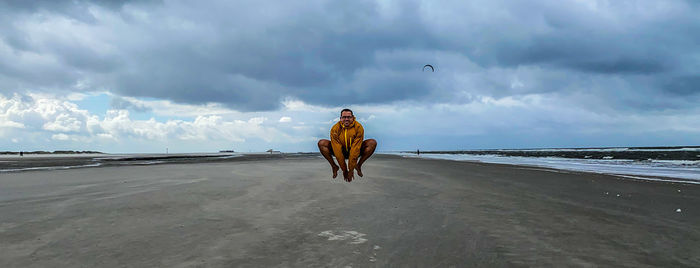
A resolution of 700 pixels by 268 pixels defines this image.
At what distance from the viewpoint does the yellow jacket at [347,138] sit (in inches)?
295

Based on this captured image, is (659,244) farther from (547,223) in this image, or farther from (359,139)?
(359,139)

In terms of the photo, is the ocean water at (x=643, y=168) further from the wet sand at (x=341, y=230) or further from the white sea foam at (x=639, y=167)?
the wet sand at (x=341, y=230)

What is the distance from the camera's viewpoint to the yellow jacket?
7.50m

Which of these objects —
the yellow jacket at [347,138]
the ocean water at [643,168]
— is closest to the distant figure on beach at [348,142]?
the yellow jacket at [347,138]

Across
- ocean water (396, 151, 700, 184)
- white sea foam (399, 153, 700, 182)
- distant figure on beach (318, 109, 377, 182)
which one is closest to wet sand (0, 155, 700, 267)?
distant figure on beach (318, 109, 377, 182)

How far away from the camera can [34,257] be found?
458 centimetres

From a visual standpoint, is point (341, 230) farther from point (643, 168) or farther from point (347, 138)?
point (643, 168)

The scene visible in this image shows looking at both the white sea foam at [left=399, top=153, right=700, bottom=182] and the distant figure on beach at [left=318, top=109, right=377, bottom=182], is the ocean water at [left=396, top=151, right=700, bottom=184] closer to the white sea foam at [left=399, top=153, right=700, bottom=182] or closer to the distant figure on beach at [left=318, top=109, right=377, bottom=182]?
the white sea foam at [left=399, top=153, right=700, bottom=182]

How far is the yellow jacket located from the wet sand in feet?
4.10

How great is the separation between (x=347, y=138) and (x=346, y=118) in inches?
16.3

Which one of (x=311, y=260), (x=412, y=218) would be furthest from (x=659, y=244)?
(x=311, y=260)

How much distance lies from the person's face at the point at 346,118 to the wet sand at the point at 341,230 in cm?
180

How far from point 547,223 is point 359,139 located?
3801mm

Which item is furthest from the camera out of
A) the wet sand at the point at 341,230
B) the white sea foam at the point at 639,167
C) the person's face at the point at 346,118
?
the white sea foam at the point at 639,167
